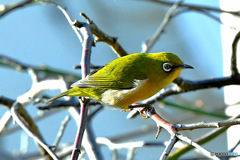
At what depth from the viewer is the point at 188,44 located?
23.7 feet

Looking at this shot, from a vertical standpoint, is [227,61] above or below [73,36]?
below

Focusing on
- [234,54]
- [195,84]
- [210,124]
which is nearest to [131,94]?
[195,84]

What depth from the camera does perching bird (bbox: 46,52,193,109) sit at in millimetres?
2213

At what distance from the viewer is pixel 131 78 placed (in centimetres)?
231

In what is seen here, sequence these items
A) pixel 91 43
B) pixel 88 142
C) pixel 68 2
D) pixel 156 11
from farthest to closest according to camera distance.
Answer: pixel 156 11 < pixel 68 2 < pixel 88 142 < pixel 91 43

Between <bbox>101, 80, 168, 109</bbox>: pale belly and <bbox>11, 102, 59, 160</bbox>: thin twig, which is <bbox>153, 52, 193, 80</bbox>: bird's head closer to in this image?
<bbox>101, 80, 168, 109</bbox>: pale belly

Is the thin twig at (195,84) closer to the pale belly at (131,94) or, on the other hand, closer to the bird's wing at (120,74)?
the pale belly at (131,94)

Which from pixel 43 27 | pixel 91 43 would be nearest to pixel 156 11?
pixel 43 27

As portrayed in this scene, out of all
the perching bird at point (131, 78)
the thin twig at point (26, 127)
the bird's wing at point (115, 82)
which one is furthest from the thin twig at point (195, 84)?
the thin twig at point (26, 127)

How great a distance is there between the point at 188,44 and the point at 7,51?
3.57m

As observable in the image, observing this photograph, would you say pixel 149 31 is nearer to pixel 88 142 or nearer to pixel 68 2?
pixel 68 2

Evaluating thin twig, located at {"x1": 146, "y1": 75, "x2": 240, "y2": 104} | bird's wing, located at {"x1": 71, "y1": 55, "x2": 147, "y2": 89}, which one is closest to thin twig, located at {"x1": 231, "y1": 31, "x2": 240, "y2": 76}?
thin twig, located at {"x1": 146, "y1": 75, "x2": 240, "y2": 104}

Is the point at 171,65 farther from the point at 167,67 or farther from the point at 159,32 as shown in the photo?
the point at 159,32

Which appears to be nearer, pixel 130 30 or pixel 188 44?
pixel 188 44
